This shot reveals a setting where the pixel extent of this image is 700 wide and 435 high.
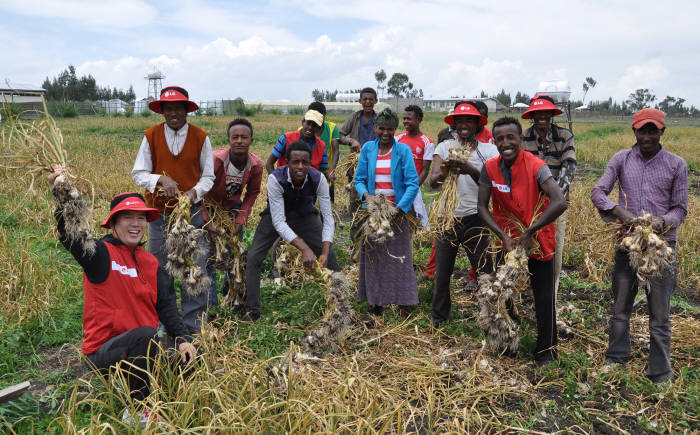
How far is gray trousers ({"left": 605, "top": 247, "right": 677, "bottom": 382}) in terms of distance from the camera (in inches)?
127

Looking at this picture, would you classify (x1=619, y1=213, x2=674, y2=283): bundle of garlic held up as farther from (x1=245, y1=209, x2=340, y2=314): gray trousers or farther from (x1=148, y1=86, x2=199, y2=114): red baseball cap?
(x1=148, y1=86, x2=199, y2=114): red baseball cap

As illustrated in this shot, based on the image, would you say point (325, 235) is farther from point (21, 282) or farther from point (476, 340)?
point (21, 282)

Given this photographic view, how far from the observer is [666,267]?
10.3ft

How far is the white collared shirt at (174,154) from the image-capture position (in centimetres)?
360

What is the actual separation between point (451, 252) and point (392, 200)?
0.68 m

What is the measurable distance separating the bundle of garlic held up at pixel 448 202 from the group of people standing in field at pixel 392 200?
0.06m

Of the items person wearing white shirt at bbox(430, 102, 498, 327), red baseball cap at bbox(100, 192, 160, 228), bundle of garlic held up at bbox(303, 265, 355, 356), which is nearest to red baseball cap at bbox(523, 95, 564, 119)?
person wearing white shirt at bbox(430, 102, 498, 327)

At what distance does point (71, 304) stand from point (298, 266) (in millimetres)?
2124

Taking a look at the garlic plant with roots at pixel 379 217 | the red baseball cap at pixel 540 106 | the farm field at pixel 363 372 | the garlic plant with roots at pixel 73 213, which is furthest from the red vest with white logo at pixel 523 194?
the garlic plant with roots at pixel 73 213

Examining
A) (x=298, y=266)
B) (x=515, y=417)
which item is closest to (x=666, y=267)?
(x=515, y=417)

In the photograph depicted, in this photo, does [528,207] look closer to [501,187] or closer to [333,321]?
[501,187]

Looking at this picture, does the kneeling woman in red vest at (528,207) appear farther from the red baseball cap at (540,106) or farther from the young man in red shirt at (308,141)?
the young man in red shirt at (308,141)

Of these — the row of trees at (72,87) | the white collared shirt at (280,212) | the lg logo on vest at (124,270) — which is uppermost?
the row of trees at (72,87)

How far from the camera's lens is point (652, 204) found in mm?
3252
